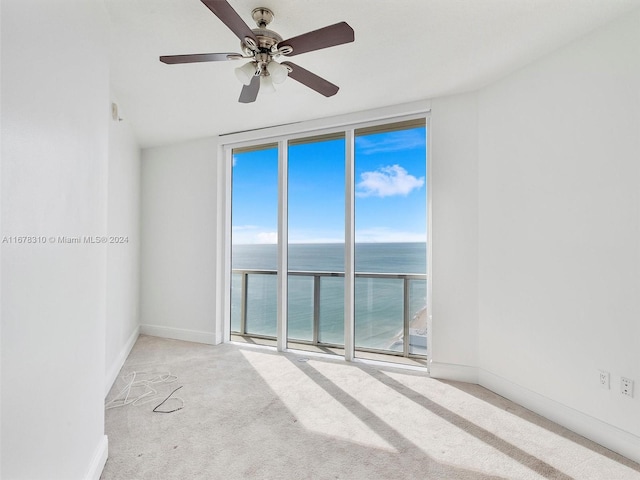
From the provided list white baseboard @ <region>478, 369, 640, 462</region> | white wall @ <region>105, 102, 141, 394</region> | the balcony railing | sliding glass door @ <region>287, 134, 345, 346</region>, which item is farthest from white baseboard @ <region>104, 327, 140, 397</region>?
white baseboard @ <region>478, 369, 640, 462</region>

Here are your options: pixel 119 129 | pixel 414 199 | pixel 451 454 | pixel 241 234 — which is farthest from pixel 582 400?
pixel 119 129

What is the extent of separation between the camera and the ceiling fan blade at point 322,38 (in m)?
1.79

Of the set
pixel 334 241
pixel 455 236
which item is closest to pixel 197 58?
pixel 334 241

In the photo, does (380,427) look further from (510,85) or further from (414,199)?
(510,85)

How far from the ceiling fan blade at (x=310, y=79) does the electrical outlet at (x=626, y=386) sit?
2.54 m

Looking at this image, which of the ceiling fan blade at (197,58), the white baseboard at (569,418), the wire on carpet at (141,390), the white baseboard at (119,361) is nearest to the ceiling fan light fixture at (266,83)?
the ceiling fan blade at (197,58)

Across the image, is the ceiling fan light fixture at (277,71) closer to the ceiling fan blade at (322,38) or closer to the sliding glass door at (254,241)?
the ceiling fan blade at (322,38)

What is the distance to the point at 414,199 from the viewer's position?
364 centimetres

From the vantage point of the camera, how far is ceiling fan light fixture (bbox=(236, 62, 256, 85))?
2197mm

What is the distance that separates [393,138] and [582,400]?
2.66m

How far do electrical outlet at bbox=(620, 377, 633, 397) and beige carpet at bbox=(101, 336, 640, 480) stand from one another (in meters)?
0.37

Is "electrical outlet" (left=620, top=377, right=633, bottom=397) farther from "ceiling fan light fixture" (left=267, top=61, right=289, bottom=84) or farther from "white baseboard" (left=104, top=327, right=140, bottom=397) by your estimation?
"white baseboard" (left=104, top=327, right=140, bottom=397)

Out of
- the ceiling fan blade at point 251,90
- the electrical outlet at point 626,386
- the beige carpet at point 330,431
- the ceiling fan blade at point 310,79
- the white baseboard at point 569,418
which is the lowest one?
the beige carpet at point 330,431

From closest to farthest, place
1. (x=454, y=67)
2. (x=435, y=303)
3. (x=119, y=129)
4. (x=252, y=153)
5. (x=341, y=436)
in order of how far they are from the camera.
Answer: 1. (x=341, y=436)
2. (x=454, y=67)
3. (x=435, y=303)
4. (x=119, y=129)
5. (x=252, y=153)
